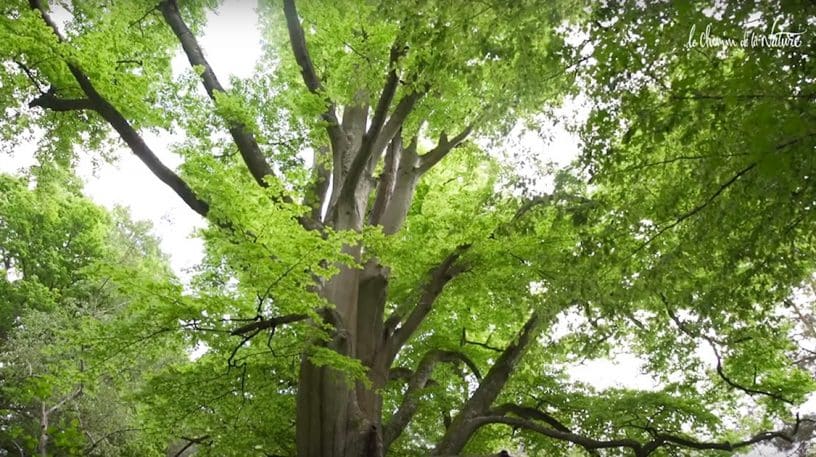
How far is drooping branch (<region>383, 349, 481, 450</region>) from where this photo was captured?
6.21m

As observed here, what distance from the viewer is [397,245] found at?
5.55m

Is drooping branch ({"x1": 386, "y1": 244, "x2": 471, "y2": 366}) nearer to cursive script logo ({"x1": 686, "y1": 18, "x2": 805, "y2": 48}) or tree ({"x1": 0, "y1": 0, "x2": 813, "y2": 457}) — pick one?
tree ({"x1": 0, "y1": 0, "x2": 813, "y2": 457})

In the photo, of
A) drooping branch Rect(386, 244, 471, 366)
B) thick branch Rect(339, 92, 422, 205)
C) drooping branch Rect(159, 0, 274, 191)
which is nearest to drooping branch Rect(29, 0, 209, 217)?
drooping branch Rect(159, 0, 274, 191)

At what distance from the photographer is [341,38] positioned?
6.11m

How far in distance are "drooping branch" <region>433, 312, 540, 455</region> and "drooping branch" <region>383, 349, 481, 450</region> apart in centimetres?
49

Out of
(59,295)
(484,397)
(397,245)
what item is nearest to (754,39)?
(397,245)

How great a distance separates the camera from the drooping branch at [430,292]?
599 cm

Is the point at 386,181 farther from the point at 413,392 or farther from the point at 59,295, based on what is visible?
the point at 59,295

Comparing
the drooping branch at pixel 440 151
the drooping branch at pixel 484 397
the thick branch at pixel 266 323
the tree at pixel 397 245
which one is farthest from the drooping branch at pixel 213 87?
the drooping branch at pixel 484 397

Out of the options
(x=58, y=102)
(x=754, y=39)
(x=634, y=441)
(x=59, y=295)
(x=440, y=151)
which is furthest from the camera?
(x=59, y=295)

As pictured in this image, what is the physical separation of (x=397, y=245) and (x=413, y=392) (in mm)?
1988

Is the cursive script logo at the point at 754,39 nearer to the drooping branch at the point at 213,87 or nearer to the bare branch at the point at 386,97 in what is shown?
the bare branch at the point at 386,97

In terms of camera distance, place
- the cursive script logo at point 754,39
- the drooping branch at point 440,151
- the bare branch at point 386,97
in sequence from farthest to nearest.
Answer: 1. the drooping branch at point 440,151
2. the bare branch at point 386,97
3. the cursive script logo at point 754,39

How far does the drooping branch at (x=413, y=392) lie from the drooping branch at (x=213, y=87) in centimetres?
303
